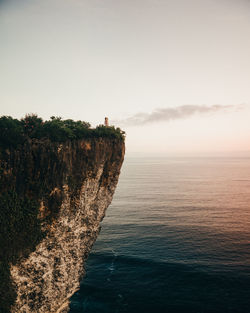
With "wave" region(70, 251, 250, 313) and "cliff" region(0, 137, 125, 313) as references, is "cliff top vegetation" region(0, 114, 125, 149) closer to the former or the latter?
"cliff" region(0, 137, 125, 313)

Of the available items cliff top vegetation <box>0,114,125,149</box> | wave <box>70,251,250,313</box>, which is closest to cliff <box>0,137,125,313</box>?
cliff top vegetation <box>0,114,125,149</box>

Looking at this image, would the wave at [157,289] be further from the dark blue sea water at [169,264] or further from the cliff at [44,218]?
the cliff at [44,218]

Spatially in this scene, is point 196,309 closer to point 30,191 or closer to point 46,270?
point 46,270

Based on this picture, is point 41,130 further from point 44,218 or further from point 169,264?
point 169,264

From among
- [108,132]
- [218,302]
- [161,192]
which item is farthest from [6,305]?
[161,192]

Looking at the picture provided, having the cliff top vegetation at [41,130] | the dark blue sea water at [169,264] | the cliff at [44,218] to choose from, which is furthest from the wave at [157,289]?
the cliff top vegetation at [41,130]

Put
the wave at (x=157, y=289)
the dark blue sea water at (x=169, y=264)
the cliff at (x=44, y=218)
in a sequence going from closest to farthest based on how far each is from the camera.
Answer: the cliff at (x=44, y=218) → the wave at (x=157, y=289) → the dark blue sea water at (x=169, y=264)
